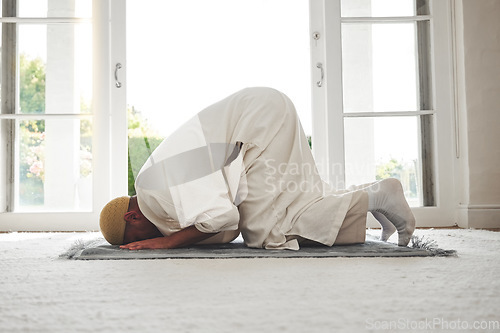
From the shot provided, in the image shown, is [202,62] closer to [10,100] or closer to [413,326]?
[10,100]

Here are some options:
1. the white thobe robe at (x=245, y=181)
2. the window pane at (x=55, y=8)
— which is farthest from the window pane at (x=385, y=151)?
the window pane at (x=55, y=8)

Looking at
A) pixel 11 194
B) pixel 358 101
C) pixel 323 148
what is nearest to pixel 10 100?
pixel 11 194

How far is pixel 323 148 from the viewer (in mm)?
3578

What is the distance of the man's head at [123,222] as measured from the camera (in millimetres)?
2020

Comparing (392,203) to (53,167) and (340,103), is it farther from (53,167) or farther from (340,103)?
(53,167)

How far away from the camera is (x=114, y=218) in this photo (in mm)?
2018

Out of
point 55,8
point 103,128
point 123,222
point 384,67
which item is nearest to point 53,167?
point 103,128

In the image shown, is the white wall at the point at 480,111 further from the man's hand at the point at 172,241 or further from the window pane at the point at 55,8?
the window pane at the point at 55,8

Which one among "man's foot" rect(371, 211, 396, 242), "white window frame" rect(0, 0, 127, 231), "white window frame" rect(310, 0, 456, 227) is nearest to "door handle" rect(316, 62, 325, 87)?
"white window frame" rect(310, 0, 456, 227)

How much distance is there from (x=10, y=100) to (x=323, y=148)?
2265 millimetres

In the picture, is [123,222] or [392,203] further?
[123,222]

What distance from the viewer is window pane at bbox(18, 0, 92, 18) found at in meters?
3.59

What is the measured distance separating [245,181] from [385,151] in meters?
1.87

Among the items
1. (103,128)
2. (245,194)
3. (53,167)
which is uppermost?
(103,128)
